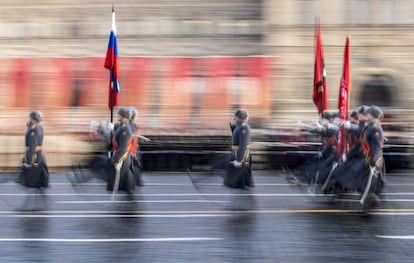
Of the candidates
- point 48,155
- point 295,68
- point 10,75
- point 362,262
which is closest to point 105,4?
point 10,75

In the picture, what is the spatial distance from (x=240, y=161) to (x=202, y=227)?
2548 millimetres

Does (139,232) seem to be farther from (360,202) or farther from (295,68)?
(295,68)

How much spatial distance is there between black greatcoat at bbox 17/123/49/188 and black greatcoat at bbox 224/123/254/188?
2627mm

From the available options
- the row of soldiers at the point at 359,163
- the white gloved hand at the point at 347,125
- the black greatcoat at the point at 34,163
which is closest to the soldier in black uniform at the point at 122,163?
the black greatcoat at the point at 34,163

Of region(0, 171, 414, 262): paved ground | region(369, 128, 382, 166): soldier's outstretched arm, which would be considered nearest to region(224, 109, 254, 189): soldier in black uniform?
region(0, 171, 414, 262): paved ground

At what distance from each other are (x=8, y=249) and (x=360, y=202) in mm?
5232

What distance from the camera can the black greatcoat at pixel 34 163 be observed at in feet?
46.1

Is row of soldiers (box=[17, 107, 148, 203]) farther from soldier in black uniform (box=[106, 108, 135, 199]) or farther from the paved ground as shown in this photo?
the paved ground

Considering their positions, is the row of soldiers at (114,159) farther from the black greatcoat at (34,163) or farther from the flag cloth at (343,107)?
the flag cloth at (343,107)

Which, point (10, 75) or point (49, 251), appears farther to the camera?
point (10, 75)

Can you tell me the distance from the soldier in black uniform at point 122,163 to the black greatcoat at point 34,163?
99 centimetres

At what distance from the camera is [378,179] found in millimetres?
13047

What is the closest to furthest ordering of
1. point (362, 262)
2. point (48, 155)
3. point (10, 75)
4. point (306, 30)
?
point (362, 262) < point (48, 155) < point (306, 30) < point (10, 75)

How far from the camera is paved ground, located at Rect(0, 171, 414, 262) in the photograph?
9648mm
